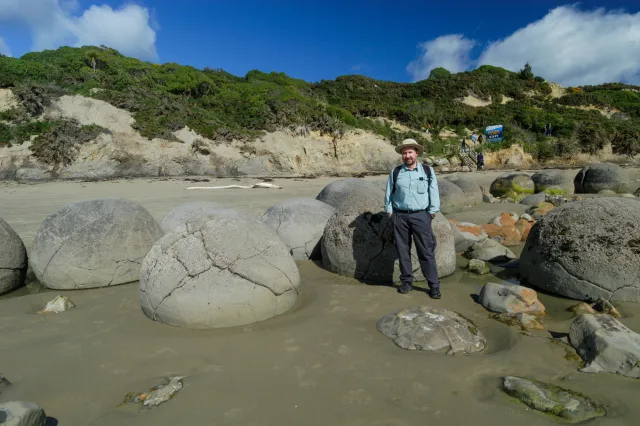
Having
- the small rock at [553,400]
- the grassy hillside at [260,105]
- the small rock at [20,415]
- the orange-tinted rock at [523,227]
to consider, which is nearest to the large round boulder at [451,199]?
the orange-tinted rock at [523,227]

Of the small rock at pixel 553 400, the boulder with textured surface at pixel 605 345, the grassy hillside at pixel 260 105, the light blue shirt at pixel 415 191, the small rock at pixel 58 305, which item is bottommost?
the small rock at pixel 58 305

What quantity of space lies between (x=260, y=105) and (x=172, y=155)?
7.41 m

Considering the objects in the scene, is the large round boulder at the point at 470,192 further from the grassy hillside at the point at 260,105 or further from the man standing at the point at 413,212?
the grassy hillside at the point at 260,105

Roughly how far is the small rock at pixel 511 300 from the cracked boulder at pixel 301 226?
259 centimetres

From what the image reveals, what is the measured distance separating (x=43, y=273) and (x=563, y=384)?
17.4 feet

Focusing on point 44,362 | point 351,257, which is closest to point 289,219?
point 351,257

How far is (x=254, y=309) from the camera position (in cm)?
360

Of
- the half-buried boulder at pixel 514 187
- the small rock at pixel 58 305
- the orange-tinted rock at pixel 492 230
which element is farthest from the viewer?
the half-buried boulder at pixel 514 187

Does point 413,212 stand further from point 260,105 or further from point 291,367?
point 260,105

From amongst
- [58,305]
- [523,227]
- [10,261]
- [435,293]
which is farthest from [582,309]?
[10,261]

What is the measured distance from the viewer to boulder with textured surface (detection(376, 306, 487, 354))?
3082 mm

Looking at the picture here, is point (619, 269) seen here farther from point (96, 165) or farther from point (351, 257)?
point (96, 165)

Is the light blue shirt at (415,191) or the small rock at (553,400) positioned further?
the light blue shirt at (415,191)

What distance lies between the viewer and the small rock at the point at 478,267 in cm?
535
